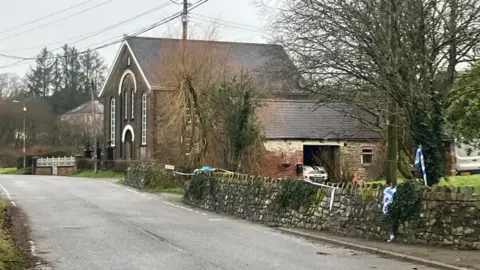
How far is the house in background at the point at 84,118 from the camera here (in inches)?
3420

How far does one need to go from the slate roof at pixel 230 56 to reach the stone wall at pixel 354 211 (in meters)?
3.51

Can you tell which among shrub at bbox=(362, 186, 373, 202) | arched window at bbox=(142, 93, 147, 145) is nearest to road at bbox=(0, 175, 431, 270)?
shrub at bbox=(362, 186, 373, 202)

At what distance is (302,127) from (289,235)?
27011 mm

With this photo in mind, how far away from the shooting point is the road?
13.2m

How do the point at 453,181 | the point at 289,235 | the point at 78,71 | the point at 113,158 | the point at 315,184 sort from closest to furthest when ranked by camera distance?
the point at 289,235, the point at 315,184, the point at 453,181, the point at 113,158, the point at 78,71

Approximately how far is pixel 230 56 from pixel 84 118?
55766mm

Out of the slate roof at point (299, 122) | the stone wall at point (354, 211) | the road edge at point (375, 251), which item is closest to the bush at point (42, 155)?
the slate roof at point (299, 122)

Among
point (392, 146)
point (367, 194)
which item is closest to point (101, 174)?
point (392, 146)

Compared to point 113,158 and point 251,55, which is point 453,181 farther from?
point 113,158

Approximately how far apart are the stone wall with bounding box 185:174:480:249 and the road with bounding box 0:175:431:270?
82 centimetres

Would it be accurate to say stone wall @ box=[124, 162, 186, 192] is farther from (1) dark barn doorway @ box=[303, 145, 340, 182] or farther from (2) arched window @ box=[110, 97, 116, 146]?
(2) arched window @ box=[110, 97, 116, 146]

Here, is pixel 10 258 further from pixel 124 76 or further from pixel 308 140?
pixel 124 76

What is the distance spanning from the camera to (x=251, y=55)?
61.2 metres

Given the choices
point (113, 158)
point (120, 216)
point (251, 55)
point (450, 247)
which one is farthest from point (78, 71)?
point (450, 247)
